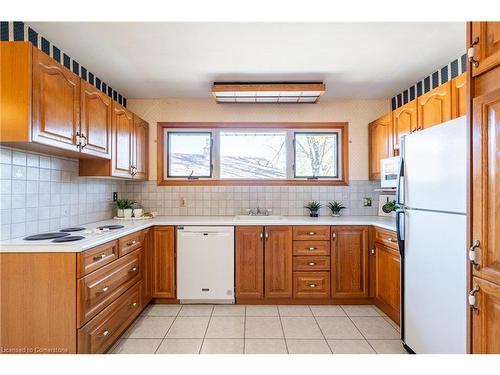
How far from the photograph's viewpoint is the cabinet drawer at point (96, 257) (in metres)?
1.58

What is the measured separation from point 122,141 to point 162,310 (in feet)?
5.90

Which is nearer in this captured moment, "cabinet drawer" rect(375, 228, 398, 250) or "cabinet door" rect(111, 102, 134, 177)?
"cabinet drawer" rect(375, 228, 398, 250)

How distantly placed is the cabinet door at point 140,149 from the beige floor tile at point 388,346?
2856mm

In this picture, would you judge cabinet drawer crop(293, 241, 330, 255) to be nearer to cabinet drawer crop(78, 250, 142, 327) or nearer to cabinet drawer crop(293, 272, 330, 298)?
cabinet drawer crop(293, 272, 330, 298)

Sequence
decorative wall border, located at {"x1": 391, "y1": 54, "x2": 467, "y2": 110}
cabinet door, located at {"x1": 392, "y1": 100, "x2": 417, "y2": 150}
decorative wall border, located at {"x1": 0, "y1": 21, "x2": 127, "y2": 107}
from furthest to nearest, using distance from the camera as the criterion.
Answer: cabinet door, located at {"x1": 392, "y1": 100, "x2": 417, "y2": 150}
decorative wall border, located at {"x1": 391, "y1": 54, "x2": 467, "y2": 110}
decorative wall border, located at {"x1": 0, "y1": 21, "x2": 127, "y2": 107}

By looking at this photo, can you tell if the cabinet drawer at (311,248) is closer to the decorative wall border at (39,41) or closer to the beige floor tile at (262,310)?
the beige floor tile at (262,310)

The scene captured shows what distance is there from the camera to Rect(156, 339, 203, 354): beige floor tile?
197 centimetres

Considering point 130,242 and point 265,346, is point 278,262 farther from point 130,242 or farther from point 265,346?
point 130,242

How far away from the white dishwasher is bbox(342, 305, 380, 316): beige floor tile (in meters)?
1.22

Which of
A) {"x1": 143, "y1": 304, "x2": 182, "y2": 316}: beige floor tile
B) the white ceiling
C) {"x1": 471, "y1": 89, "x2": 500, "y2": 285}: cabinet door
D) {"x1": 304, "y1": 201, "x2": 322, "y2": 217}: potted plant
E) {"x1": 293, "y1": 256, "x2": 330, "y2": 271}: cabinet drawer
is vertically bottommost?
{"x1": 143, "y1": 304, "x2": 182, "y2": 316}: beige floor tile

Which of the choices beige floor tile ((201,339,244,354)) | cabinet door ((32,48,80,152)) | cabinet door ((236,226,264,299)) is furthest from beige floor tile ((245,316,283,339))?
cabinet door ((32,48,80,152))

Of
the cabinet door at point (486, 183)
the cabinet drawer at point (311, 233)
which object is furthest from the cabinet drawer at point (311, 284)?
the cabinet door at point (486, 183)
